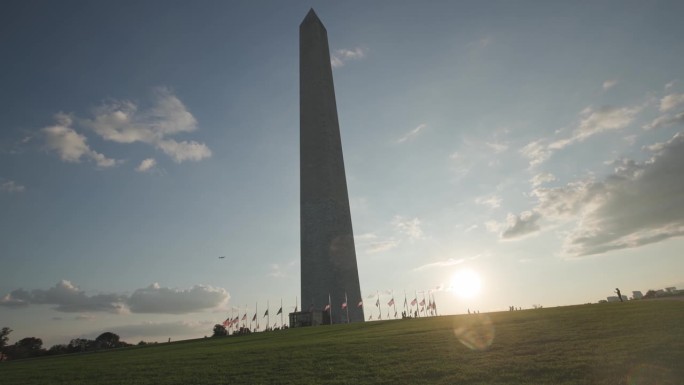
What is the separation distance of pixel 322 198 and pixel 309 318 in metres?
12.5

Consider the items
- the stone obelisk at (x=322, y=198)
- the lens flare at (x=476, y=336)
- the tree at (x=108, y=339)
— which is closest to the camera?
the lens flare at (x=476, y=336)

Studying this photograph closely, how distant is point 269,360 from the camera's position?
15430 mm

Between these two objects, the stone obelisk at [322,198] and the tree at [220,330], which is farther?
the stone obelisk at [322,198]

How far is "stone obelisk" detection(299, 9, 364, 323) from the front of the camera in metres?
42.1

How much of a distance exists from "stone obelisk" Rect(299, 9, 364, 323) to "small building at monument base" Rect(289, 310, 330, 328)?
1.47m

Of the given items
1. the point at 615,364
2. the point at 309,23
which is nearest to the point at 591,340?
the point at 615,364

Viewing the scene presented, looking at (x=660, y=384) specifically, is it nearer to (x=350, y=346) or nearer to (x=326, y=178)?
(x=350, y=346)

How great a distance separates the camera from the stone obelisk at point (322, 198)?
4209cm

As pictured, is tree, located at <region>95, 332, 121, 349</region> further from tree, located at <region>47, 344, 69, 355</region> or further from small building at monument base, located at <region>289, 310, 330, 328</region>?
small building at monument base, located at <region>289, 310, 330, 328</region>

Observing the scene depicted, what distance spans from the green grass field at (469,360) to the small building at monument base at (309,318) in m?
20.1

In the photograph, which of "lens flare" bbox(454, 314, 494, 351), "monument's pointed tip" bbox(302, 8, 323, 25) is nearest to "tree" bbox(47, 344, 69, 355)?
"lens flare" bbox(454, 314, 494, 351)

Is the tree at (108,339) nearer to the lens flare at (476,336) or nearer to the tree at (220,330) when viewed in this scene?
the tree at (220,330)

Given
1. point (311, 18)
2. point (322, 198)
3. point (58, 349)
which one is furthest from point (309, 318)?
point (311, 18)

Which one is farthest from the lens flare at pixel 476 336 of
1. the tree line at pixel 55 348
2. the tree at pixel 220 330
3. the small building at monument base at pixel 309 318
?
the tree line at pixel 55 348
